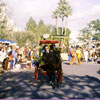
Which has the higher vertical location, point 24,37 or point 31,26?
point 31,26

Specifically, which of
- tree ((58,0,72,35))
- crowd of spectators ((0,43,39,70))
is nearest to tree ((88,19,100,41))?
tree ((58,0,72,35))

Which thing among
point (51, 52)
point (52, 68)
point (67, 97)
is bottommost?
point (67, 97)

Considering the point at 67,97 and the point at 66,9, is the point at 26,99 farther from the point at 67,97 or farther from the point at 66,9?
the point at 66,9

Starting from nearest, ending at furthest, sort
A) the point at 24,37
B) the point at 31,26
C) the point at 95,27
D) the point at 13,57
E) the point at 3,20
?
the point at 13,57
the point at 3,20
the point at 95,27
the point at 24,37
the point at 31,26

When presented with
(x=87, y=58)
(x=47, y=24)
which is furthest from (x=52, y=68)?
(x=47, y=24)

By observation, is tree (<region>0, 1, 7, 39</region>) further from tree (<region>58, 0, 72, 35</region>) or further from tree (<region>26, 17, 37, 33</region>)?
tree (<region>26, 17, 37, 33</region>)

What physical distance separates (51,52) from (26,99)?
251cm

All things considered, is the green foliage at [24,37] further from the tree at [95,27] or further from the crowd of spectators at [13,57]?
the crowd of spectators at [13,57]

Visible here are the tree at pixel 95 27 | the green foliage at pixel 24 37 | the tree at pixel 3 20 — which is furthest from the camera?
the green foliage at pixel 24 37

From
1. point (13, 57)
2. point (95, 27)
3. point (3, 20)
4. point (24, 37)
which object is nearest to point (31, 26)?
point (24, 37)

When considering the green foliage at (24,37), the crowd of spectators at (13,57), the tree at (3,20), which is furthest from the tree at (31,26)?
the crowd of spectators at (13,57)

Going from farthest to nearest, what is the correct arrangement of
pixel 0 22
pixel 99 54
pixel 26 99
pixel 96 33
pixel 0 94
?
pixel 96 33, pixel 0 22, pixel 99 54, pixel 0 94, pixel 26 99

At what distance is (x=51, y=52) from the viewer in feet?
27.0

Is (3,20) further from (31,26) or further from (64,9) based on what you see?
(31,26)
